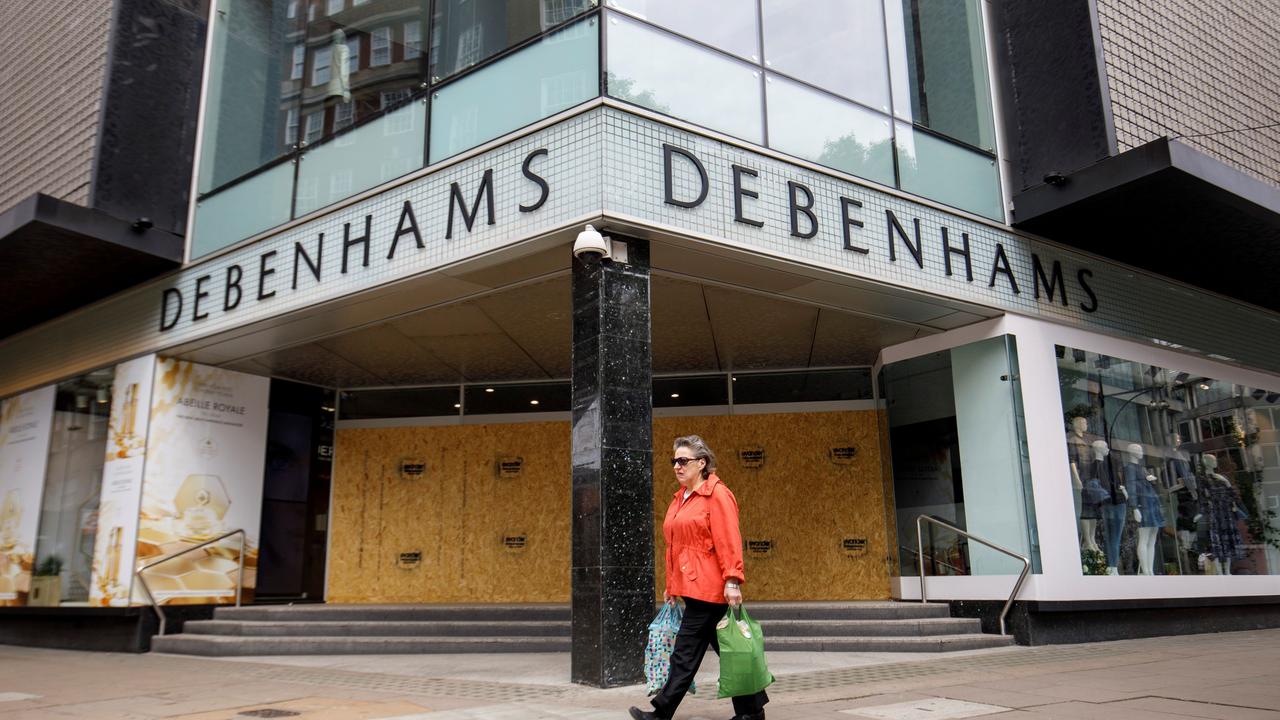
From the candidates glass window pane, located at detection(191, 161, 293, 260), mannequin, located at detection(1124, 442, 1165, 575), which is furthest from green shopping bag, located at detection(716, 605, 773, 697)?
glass window pane, located at detection(191, 161, 293, 260)

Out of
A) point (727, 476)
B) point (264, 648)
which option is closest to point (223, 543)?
point (264, 648)

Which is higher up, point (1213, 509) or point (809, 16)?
point (809, 16)

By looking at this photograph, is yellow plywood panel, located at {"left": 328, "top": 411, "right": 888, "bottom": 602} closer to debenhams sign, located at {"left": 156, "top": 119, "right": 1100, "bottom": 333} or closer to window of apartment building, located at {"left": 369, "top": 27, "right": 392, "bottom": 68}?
debenhams sign, located at {"left": 156, "top": 119, "right": 1100, "bottom": 333}

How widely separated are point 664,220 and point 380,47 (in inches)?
187

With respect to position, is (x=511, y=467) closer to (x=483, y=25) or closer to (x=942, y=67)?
(x=483, y=25)

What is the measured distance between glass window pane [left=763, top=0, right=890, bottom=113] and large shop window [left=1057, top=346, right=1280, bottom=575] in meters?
3.81

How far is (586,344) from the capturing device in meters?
7.38

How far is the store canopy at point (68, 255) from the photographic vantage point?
10273 millimetres

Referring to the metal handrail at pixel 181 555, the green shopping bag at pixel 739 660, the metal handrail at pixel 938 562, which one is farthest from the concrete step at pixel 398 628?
the green shopping bag at pixel 739 660

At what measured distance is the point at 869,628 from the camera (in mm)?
9484

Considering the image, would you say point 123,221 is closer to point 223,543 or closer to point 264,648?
point 223,543

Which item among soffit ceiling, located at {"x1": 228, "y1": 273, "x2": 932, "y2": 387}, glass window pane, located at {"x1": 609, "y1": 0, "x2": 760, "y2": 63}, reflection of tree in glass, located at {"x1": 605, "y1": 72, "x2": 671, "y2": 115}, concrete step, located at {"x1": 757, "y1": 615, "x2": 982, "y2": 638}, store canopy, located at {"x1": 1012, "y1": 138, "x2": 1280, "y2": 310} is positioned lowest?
concrete step, located at {"x1": 757, "y1": 615, "x2": 982, "y2": 638}

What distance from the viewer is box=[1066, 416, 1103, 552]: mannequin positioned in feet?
32.8

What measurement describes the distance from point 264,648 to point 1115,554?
9363mm
